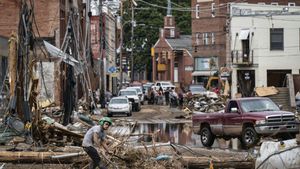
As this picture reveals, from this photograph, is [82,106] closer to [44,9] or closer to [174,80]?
[44,9]

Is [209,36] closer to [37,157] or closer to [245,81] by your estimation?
[245,81]

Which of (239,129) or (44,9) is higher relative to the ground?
(44,9)

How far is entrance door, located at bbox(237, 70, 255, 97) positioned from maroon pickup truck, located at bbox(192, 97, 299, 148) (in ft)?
98.2

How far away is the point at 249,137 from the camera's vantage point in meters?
25.5

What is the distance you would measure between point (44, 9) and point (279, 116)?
30.2 m

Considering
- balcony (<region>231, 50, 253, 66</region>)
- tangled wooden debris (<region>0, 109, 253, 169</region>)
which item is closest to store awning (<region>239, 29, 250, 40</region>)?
balcony (<region>231, 50, 253, 66</region>)

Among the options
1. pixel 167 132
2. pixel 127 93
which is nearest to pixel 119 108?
pixel 127 93

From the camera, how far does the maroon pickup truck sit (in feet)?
80.6

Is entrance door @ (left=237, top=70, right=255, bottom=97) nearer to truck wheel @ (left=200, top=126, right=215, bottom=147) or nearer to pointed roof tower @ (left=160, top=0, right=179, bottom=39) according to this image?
truck wheel @ (left=200, top=126, right=215, bottom=147)

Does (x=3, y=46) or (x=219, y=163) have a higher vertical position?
(x=3, y=46)

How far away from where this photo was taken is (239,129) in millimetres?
25891

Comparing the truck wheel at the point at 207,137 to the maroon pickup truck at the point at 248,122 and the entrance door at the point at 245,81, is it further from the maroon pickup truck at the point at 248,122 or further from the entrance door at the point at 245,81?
the entrance door at the point at 245,81

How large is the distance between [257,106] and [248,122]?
3.45 feet

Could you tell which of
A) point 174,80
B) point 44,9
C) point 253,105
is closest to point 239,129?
point 253,105
